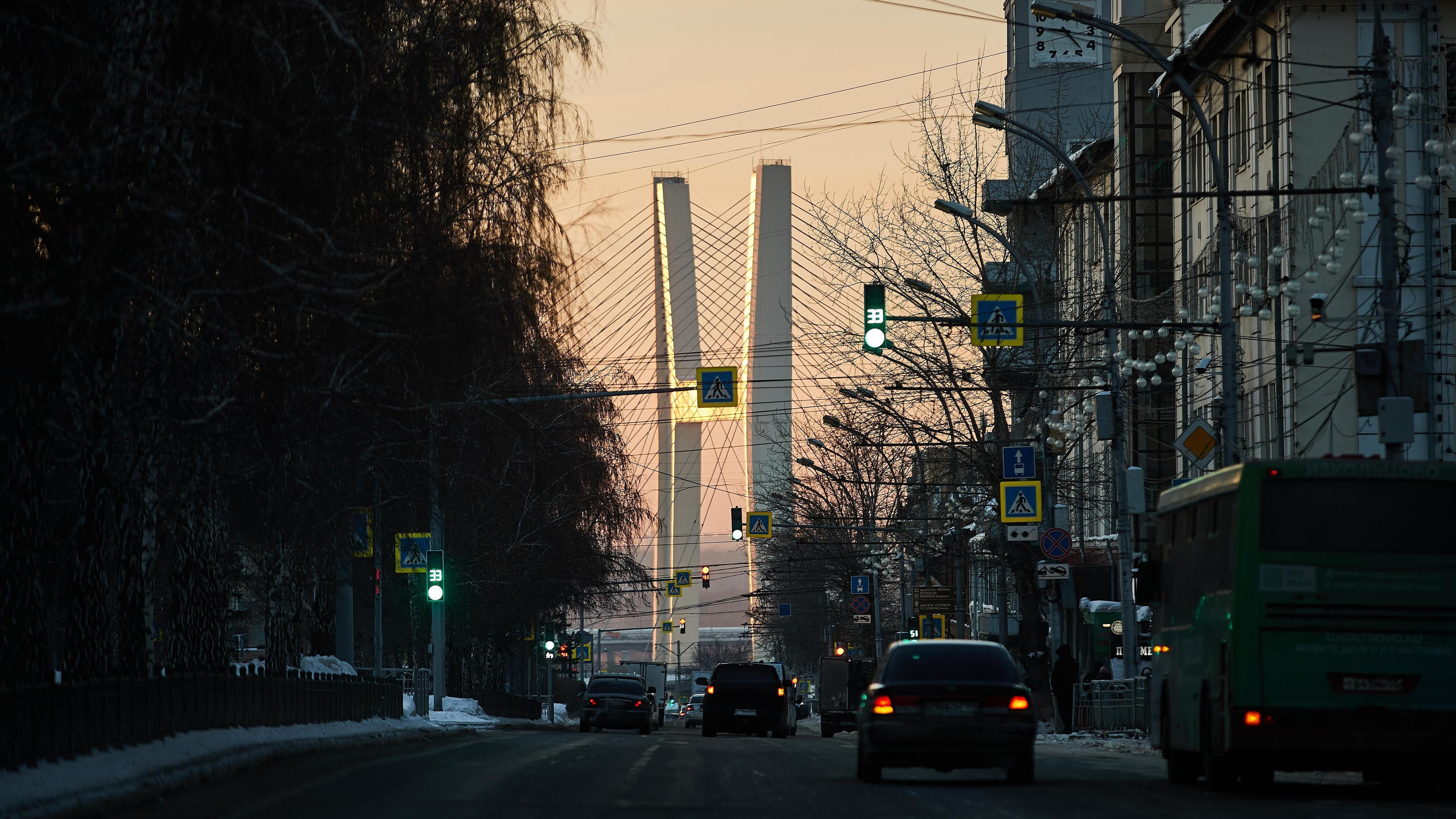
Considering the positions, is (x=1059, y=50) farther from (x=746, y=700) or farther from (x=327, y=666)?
(x=327, y=666)

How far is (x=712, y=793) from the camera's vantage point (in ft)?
59.8

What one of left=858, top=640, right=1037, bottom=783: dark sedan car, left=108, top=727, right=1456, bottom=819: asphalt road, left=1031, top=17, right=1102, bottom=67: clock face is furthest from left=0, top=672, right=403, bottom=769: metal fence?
left=1031, top=17, right=1102, bottom=67: clock face

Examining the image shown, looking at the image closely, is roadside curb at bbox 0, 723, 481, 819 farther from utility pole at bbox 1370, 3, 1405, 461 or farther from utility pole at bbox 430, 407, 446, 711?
utility pole at bbox 1370, 3, 1405, 461

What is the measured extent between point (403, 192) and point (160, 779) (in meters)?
7.08

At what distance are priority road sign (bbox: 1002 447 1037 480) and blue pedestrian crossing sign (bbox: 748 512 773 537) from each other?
28521mm

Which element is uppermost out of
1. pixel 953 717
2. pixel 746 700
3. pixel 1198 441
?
pixel 1198 441

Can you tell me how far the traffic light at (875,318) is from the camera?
1107 inches

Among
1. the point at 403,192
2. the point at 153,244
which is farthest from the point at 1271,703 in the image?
the point at 403,192

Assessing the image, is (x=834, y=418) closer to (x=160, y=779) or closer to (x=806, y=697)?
(x=160, y=779)

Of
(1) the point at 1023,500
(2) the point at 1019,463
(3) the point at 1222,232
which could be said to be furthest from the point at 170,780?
(2) the point at 1019,463

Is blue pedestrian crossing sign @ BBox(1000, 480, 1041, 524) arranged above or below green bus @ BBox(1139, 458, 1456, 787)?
above

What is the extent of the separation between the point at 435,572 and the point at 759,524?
30010 millimetres

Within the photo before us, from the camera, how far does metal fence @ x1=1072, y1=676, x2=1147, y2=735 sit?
34938 mm

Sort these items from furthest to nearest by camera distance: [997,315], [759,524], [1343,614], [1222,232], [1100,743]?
[759,524]
[1100,743]
[997,315]
[1222,232]
[1343,614]
